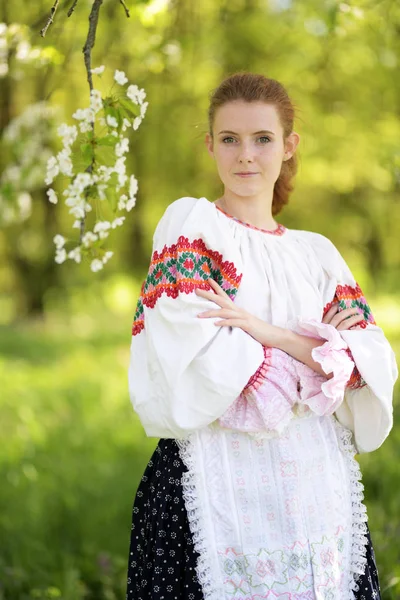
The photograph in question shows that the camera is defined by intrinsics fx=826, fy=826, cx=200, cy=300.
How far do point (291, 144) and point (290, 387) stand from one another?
72 cm

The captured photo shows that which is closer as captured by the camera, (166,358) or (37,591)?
(166,358)

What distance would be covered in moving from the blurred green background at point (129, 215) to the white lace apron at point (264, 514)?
0.95m

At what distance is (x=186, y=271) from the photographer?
6.95 ft

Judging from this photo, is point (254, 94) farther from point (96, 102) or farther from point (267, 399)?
point (267, 399)

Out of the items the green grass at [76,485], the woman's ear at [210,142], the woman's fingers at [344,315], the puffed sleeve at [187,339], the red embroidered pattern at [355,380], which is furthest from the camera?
the green grass at [76,485]

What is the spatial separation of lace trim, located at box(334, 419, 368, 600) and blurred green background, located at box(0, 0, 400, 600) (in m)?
1.00

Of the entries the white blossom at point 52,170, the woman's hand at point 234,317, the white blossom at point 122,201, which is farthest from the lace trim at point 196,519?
the white blossom at point 52,170

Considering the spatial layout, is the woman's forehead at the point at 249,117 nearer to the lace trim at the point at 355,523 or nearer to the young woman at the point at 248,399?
the young woman at the point at 248,399

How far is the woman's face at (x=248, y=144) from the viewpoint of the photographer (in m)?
2.23

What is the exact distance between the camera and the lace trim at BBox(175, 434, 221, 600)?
2119 mm

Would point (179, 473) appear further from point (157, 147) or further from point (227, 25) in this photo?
point (157, 147)

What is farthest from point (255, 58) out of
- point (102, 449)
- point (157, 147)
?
point (102, 449)

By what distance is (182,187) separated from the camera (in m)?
11.2

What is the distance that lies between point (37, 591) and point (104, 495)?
47.4 inches
